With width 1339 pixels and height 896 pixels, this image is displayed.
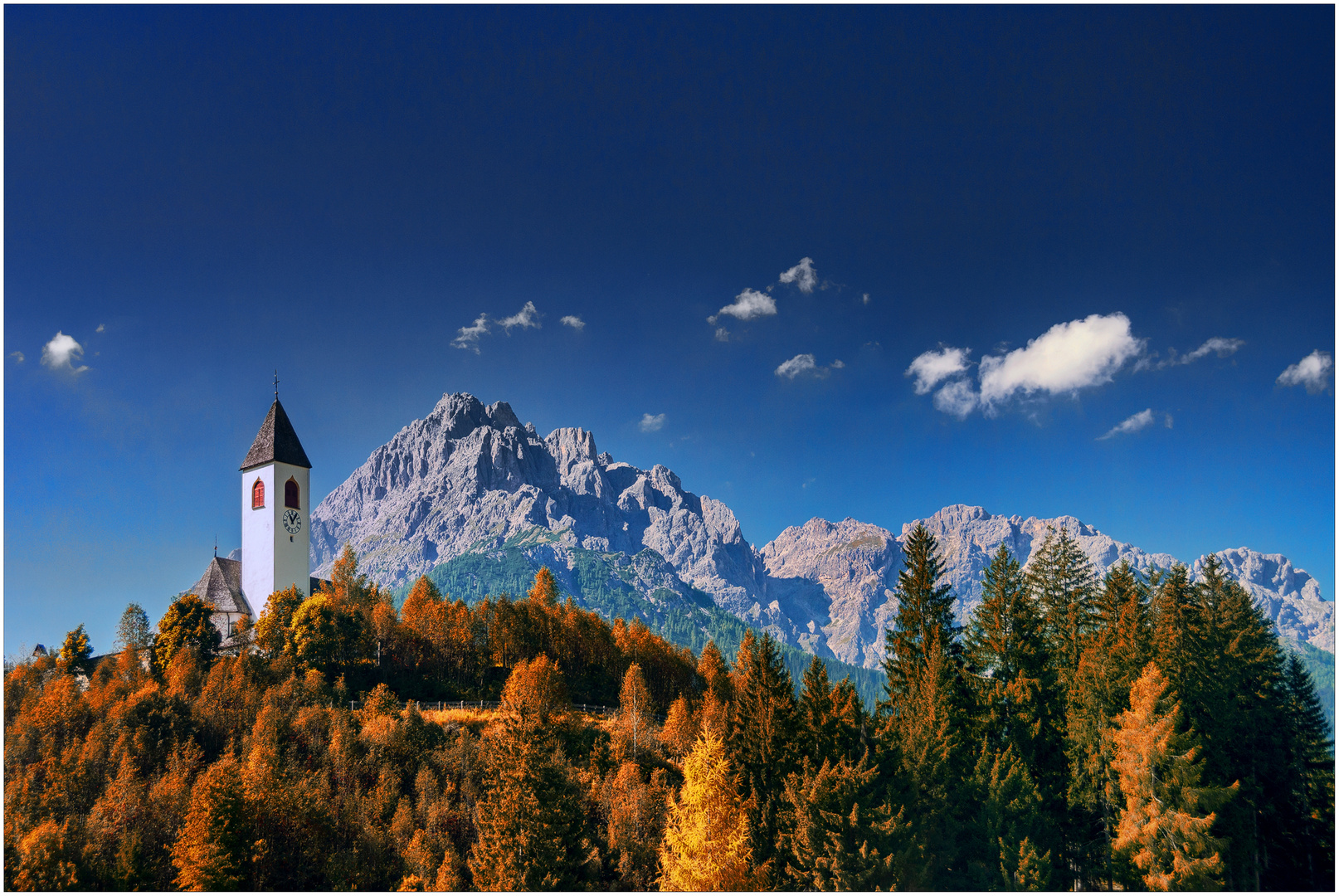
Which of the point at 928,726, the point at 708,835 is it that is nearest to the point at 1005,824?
the point at 928,726

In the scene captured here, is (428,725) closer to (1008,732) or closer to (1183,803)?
(1008,732)

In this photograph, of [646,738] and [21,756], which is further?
[646,738]

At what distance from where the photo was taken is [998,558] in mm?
47156

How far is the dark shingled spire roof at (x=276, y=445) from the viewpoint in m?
69.7

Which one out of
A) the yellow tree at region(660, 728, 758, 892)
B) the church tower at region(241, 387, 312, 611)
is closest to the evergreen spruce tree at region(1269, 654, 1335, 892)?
the yellow tree at region(660, 728, 758, 892)

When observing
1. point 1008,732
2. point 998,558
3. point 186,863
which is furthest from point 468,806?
point 998,558

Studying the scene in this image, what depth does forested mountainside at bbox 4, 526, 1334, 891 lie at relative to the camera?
36500mm

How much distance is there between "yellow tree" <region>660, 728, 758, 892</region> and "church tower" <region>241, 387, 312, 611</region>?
4452 cm

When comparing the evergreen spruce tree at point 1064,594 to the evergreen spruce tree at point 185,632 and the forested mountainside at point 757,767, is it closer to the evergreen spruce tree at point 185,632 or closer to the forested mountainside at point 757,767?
the forested mountainside at point 757,767

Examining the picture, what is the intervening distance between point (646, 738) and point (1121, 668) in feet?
109

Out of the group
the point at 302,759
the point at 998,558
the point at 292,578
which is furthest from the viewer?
the point at 292,578

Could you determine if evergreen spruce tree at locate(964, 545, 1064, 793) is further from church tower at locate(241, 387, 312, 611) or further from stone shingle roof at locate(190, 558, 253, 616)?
stone shingle roof at locate(190, 558, 253, 616)

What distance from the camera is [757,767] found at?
132 feet

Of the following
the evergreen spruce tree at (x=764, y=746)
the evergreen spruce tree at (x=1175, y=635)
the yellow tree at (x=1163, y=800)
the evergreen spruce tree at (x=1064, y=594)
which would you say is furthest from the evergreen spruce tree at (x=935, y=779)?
the evergreen spruce tree at (x=1064, y=594)
